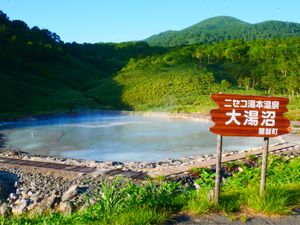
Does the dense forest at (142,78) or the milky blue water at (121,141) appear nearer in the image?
the milky blue water at (121,141)

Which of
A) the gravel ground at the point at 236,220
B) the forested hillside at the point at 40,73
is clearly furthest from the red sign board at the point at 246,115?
the forested hillside at the point at 40,73

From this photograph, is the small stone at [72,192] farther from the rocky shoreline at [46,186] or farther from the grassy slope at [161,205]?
the grassy slope at [161,205]

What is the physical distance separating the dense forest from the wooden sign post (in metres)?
32.3

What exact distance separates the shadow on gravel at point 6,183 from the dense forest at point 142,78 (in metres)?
28.2

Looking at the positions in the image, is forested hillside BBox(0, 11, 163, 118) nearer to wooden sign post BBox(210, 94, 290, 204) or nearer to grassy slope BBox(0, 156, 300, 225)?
grassy slope BBox(0, 156, 300, 225)

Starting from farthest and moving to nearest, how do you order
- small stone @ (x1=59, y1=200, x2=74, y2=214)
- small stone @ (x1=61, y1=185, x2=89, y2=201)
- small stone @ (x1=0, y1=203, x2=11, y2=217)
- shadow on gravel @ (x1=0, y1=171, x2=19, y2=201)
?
shadow on gravel @ (x1=0, y1=171, x2=19, y2=201) → small stone @ (x1=61, y1=185, x2=89, y2=201) → small stone @ (x1=0, y1=203, x2=11, y2=217) → small stone @ (x1=59, y1=200, x2=74, y2=214)

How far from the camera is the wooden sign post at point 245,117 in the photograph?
673cm

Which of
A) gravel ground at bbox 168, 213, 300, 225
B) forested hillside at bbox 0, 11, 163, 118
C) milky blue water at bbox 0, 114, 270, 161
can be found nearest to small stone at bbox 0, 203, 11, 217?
gravel ground at bbox 168, 213, 300, 225

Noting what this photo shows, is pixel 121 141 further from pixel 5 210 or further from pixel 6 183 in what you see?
pixel 5 210

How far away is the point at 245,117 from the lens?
6.84m

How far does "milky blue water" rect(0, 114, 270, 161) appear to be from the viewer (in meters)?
22.9

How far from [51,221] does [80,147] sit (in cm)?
1882

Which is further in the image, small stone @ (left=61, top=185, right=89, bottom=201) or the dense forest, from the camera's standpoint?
the dense forest

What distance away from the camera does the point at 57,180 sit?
1487cm
